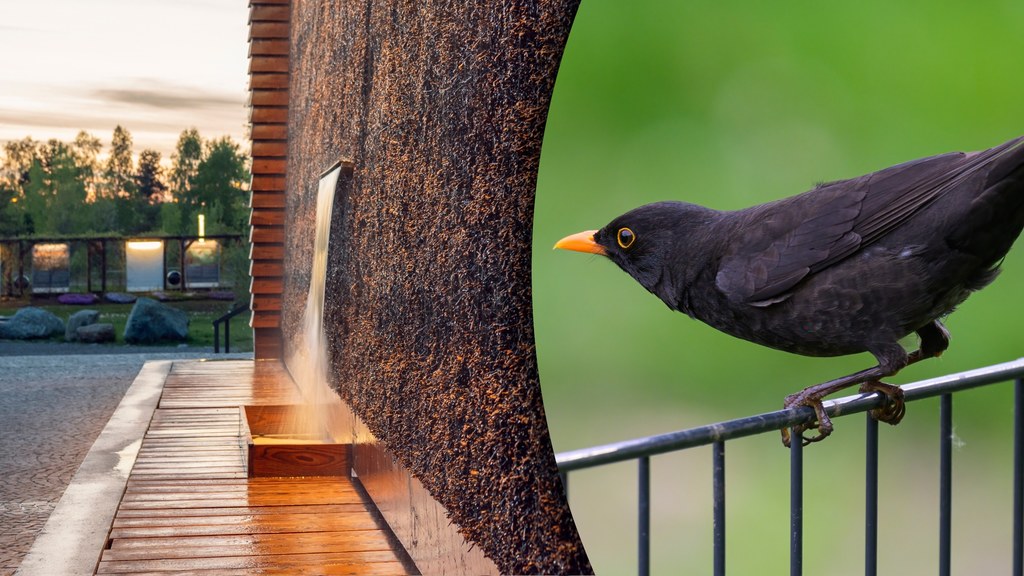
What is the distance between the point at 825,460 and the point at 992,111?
0.48 meters

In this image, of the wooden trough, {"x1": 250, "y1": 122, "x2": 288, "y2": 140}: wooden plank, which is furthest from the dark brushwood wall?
{"x1": 250, "y1": 122, "x2": 288, "y2": 140}: wooden plank

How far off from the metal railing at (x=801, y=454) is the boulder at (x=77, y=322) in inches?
792

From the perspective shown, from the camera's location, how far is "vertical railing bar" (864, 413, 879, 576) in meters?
1.23

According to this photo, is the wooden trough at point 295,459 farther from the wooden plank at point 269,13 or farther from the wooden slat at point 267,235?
the wooden plank at point 269,13

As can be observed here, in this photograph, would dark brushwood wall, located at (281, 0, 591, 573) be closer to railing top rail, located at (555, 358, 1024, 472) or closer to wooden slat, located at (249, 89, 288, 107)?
railing top rail, located at (555, 358, 1024, 472)

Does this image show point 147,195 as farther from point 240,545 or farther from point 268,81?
point 240,545

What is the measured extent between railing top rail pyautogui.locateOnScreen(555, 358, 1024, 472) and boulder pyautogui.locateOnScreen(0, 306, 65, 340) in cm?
2081

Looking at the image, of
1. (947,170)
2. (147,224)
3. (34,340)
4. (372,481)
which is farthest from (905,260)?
(147,224)

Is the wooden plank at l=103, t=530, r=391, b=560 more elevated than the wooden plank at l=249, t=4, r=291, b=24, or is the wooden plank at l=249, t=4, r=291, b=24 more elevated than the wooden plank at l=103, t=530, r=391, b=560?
→ the wooden plank at l=249, t=4, r=291, b=24

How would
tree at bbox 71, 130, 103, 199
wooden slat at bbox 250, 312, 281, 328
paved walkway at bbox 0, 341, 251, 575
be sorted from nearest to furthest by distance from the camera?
paved walkway at bbox 0, 341, 251, 575 → wooden slat at bbox 250, 312, 281, 328 → tree at bbox 71, 130, 103, 199

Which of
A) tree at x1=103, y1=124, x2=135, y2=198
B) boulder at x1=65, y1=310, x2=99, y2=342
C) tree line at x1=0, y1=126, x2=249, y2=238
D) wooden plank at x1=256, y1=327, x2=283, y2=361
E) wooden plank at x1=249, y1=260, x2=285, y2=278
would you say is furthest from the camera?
tree at x1=103, y1=124, x2=135, y2=198

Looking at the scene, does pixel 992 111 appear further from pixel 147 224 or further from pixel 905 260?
pixel 147 224

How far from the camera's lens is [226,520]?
386 centimetres

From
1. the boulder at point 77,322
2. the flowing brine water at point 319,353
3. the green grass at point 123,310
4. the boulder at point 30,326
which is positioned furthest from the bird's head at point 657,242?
the green grass at point 123,310
